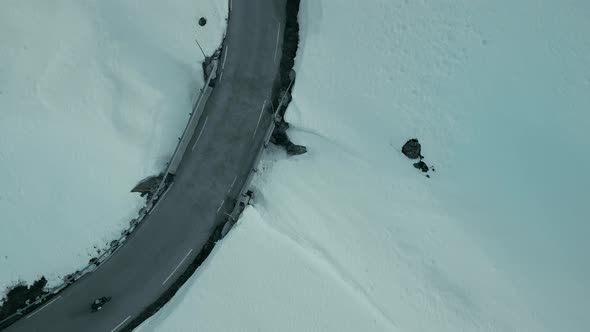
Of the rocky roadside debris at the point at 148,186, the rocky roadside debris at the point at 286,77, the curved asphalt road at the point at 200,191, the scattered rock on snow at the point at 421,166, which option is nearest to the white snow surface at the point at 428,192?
the scattered rock on snow at the point at 421,166

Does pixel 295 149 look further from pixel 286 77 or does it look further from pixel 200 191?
pixel 200 191

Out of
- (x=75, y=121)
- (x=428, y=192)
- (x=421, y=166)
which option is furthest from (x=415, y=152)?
(x=75, y=121)

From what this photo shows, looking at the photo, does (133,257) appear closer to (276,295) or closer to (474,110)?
(276,295)

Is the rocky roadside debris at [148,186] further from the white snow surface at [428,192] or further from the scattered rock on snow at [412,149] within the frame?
the scattered rock on snow at [412,149]

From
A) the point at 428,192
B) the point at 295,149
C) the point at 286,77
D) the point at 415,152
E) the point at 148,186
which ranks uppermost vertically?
the point at 286,77

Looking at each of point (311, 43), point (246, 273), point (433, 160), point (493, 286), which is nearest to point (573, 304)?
point (493, 286)

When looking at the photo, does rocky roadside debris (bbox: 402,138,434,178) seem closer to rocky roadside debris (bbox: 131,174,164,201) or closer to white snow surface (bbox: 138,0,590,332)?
white snow surface (bbox: 138,0,590,332)
